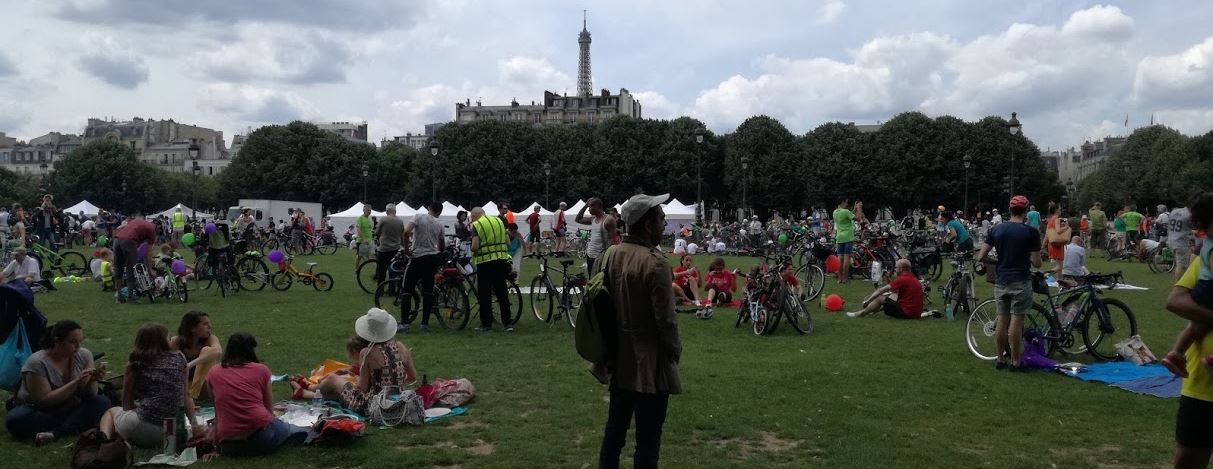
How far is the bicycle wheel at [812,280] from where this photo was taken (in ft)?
49.7

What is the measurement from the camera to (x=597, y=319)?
4.26 metres

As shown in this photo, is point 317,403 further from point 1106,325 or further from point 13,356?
point 1106,325

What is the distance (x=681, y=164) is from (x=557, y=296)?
46108 mm

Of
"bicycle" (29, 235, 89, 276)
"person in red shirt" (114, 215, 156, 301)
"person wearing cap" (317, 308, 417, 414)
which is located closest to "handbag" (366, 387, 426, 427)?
"person wearing cap" (317, 308, 417, 414)

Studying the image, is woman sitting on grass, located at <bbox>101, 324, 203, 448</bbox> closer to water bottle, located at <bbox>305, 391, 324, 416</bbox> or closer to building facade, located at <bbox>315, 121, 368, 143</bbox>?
water bottle, located at <bbox>305, 391, 324, 416</bbox>

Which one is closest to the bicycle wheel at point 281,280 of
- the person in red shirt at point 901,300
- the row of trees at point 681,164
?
the person in red shirt at point 901,300

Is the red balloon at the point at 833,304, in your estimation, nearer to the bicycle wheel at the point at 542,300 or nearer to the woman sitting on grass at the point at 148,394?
the bicycle wheel at the point at 542,300

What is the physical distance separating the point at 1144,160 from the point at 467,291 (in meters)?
73.3

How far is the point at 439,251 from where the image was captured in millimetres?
11352

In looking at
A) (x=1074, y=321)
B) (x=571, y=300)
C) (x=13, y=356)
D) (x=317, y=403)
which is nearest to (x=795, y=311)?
(x=571, y=300)

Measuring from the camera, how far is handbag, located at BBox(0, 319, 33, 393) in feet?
21.4

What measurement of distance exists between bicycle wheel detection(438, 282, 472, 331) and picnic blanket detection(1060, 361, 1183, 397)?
7.11m

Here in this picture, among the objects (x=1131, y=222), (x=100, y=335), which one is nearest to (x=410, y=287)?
(x=100, y=335)

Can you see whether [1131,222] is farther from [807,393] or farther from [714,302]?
[807,393]
